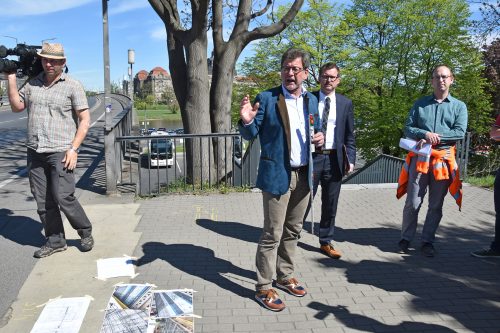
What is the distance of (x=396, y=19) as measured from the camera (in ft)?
80.8

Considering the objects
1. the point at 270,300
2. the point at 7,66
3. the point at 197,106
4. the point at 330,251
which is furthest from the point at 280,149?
the point at 197,106

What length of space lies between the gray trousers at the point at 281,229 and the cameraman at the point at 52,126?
1990mm

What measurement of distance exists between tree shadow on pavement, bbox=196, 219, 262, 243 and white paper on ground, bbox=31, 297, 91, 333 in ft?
6.67

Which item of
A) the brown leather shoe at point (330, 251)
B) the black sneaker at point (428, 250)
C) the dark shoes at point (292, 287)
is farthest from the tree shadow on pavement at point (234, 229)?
the black sneaker at point (428, 250)

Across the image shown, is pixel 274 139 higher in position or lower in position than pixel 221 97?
lower

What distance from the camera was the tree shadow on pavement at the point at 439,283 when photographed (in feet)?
10.9

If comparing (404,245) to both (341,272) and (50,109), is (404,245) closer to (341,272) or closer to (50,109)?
(341,272)

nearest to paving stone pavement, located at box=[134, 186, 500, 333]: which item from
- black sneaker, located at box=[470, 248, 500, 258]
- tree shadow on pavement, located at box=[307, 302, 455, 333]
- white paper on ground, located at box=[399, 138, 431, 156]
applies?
tree shadow on pavement, located at box=[307, 302, 455, 333]

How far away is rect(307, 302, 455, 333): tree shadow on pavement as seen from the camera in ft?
10.0

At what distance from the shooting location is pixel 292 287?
3564 millimetres

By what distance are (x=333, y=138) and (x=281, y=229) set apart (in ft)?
4.44

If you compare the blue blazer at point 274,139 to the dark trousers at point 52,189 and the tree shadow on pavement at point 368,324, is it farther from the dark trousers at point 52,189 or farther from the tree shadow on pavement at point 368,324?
the dark trousers at point 52,189

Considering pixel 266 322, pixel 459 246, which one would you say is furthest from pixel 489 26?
pixel 266 322

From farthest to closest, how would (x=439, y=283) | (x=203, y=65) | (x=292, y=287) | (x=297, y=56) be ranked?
(x=203, y=65) → (x=439, y=283) → (x=292, y=287) → (x=297, y=56)
